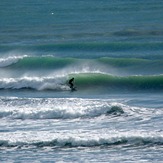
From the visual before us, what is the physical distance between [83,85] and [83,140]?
9.09 m

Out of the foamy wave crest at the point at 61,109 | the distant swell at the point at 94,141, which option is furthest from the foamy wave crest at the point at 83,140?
the foamy wave crest at the point at 61,109

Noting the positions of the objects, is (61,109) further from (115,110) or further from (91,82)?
(91,82)

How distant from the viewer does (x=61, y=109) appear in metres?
23.8

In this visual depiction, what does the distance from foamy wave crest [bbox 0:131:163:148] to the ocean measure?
2cm

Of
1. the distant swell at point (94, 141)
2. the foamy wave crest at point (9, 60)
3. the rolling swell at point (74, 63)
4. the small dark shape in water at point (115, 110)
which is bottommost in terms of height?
the distant swell at point (94, 141)

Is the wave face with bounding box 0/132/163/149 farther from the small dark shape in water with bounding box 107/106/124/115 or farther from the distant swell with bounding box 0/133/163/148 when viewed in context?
the small dark shape in water with bounding box 107/106/124/115

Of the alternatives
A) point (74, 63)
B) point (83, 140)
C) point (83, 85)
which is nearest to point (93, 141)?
point (83, 140)

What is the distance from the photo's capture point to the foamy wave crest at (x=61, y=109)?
2338 centimetres

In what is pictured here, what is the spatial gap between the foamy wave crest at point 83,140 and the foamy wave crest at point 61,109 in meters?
2.32

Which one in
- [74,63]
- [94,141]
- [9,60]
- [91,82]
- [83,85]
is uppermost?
[9,60]

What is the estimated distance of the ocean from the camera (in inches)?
797

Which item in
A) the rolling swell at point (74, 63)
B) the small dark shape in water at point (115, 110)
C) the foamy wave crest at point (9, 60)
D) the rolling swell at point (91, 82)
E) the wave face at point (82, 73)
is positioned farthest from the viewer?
the foamy wave crest at point (9, 60)

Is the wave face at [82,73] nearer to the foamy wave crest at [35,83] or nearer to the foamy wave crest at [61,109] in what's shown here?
the foamy wave crest at [35,83]

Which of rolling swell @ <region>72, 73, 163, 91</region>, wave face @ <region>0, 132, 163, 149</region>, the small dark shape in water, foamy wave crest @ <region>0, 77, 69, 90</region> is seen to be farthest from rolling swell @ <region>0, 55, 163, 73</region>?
wave face @ <region>0, 132, 163, 149</region>
